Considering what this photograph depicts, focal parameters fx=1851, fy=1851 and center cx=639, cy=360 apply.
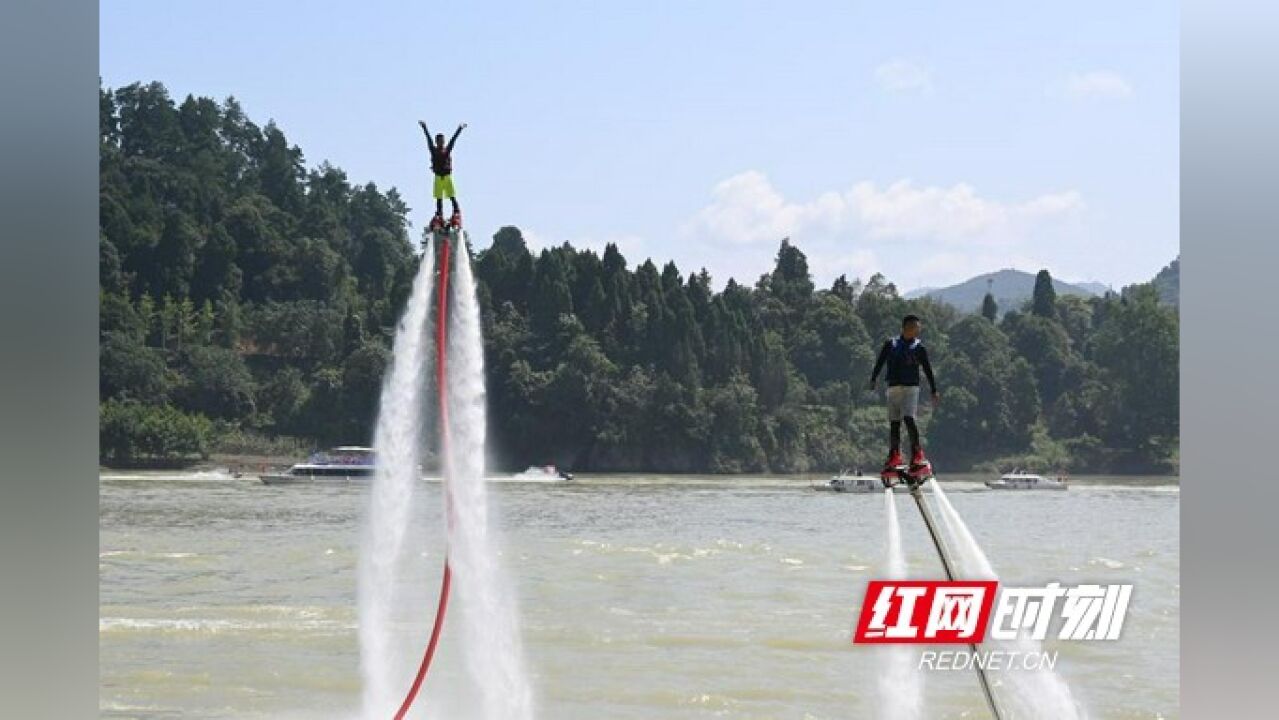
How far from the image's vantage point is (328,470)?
172ft

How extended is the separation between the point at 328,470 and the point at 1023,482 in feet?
63.5

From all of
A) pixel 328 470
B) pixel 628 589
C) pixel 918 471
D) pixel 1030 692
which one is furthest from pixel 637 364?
pixel 918 471

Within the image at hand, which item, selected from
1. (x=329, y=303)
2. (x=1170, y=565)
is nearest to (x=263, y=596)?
(x=1170, y=565)

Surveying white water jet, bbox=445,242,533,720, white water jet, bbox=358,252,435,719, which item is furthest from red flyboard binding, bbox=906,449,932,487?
white water jet, bbox=358,252,435,719

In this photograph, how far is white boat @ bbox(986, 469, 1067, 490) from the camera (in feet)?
160

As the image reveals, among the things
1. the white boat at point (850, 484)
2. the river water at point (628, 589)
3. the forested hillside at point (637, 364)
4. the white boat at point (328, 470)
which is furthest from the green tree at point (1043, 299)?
the white boat at point (328, 470)

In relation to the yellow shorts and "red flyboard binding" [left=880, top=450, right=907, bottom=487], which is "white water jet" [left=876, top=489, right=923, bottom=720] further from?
"red flyboard binding" [left=880, top=450, right=907, bottom=487]

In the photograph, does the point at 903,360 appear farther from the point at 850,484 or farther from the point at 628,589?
the point at 850,484

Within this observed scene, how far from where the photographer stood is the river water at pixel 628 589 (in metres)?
19.2

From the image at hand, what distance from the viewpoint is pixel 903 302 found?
58625 mm

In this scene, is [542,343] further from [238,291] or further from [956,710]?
[956,710]

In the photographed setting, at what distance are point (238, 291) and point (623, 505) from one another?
2733 cm
